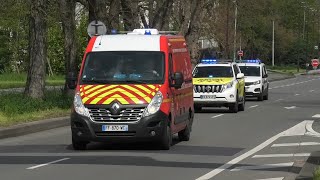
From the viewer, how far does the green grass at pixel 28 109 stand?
66.6ft

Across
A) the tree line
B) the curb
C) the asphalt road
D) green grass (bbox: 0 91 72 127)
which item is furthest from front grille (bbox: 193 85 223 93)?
the curb

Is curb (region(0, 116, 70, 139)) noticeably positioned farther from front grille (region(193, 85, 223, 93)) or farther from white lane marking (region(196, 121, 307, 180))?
front grille (region(193, 85, 223, 93))

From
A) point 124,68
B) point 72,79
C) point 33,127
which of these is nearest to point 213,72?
point 33,127

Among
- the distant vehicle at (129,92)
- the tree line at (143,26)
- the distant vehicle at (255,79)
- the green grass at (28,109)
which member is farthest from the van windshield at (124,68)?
the distant vehicle at (255,79)

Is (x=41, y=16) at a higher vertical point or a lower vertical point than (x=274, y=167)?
higher

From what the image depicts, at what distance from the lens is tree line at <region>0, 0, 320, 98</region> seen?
82.5 feet

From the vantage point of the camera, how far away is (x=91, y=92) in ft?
49.0

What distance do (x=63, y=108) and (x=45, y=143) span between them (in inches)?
296

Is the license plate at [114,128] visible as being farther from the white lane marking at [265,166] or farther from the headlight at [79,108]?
the white lane marking at [265,166]

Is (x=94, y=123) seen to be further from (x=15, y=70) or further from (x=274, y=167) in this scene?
(x=15, y=70)

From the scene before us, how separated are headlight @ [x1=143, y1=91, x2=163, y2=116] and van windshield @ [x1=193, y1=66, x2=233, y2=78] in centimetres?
1385

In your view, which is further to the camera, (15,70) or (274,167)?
(15,70)

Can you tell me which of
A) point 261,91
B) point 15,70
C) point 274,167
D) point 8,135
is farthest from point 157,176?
point 15,70

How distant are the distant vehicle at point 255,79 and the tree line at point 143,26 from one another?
489 centimetres
